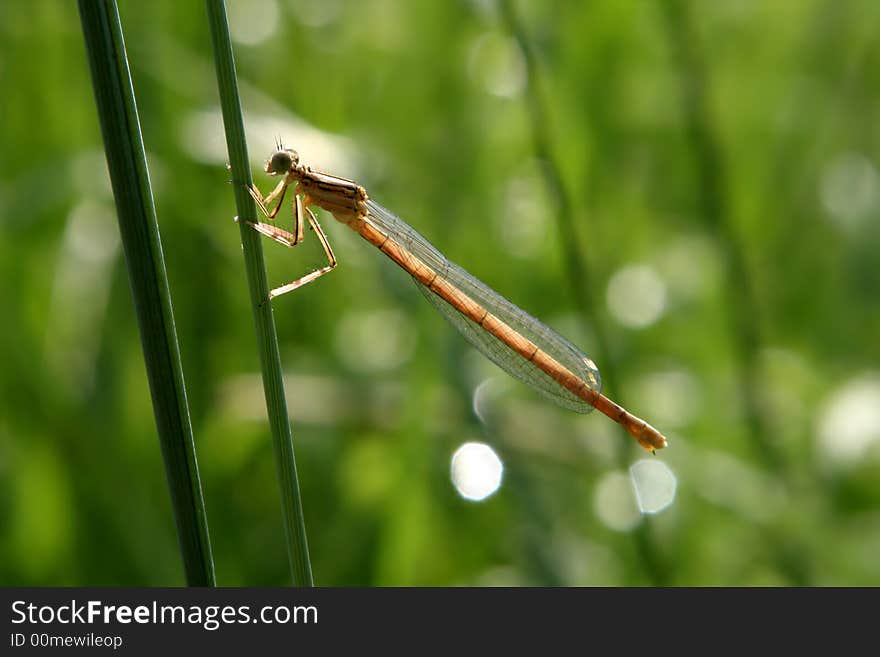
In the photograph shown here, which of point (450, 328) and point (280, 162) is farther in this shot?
point (450, 328)

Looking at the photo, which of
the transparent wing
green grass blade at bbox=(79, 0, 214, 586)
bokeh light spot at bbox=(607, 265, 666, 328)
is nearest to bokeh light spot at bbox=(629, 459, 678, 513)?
the transparent wing

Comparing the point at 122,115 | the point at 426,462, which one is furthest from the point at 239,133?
the point at 426,462

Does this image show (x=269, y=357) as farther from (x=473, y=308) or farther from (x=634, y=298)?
(x=634, y=298)

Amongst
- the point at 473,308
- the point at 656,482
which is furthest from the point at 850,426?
the point at 473,308

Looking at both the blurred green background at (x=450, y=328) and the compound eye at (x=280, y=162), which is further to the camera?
the blurred green background at (x=450, y=328)

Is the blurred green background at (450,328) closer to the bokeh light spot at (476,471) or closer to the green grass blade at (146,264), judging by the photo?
the bokeh light spot at (476,471)

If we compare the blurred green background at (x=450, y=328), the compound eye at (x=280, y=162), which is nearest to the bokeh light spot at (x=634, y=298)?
the blurred green background at (x=450, y=328)

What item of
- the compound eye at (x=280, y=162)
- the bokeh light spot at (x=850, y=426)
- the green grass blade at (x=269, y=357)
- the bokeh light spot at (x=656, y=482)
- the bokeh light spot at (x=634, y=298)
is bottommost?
the green grass blade at (x=269, y=357)
